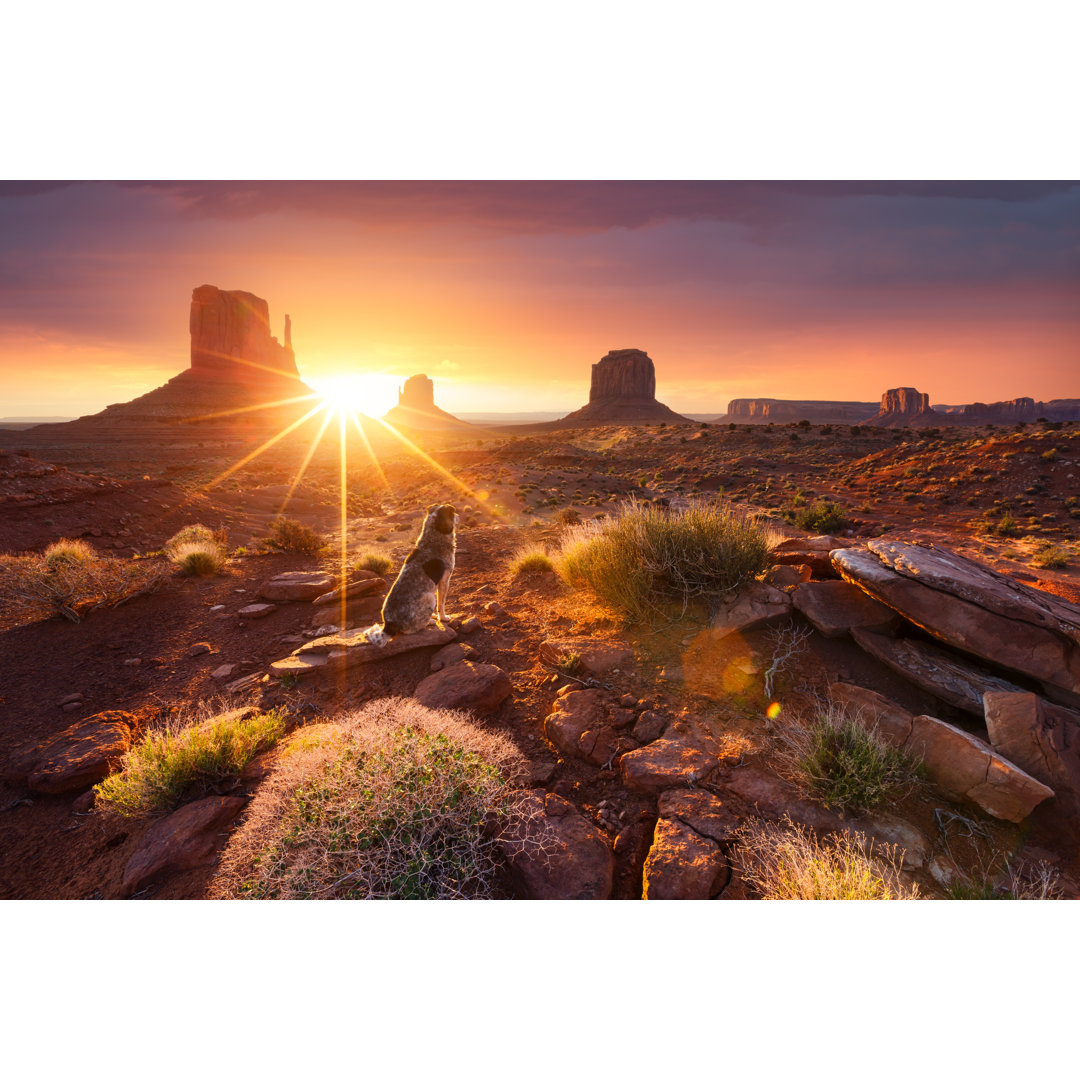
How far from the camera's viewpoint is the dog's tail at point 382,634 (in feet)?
15.3

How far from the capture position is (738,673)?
150 inches

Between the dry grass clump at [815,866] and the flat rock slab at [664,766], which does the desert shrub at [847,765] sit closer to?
the dry grass clump at [815,866]

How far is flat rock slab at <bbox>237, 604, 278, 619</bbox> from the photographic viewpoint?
239 inches

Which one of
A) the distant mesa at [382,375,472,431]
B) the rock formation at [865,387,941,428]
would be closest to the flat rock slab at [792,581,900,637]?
the rock formation at [865,387,941,428]

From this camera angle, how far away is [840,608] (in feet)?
13.1

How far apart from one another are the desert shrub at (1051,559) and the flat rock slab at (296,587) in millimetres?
14011

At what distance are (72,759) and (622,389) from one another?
90.6 m

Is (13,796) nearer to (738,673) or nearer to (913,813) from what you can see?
(738,673)

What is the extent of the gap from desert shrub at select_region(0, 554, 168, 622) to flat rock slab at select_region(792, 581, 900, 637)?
8633 mm

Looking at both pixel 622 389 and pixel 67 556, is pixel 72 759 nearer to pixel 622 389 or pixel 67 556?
pixel 67 556

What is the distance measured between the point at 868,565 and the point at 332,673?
5.09 meters

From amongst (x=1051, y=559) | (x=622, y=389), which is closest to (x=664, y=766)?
(x=1051, y=559)

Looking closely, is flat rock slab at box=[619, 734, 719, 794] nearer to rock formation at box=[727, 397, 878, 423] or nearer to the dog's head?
the dog's head

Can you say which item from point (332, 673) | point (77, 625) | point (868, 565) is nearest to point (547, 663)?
point (332, 673)
